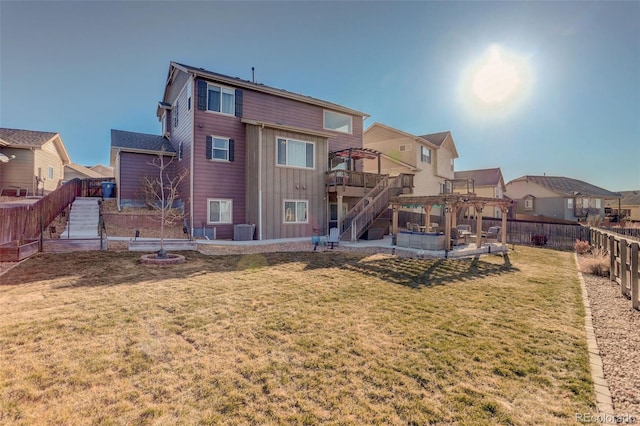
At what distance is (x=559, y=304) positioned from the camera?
644 centimetres

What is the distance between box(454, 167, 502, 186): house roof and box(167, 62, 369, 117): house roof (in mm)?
24087

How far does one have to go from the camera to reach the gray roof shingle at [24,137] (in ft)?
69.3

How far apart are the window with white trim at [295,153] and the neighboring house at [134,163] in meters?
6.86

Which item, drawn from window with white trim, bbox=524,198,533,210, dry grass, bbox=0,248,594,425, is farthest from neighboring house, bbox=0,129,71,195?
window with white trim, bbox=524,198,533,210

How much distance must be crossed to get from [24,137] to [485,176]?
4831cm

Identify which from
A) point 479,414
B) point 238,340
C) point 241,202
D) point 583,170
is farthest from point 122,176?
point 583,170

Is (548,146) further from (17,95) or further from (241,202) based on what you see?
(17,95)

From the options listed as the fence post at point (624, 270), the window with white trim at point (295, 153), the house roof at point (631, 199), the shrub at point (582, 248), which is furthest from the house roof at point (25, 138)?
the house roof at point (631, 199)

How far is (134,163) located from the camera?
17812mm

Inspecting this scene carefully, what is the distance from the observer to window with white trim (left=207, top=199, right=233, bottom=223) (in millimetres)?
15719

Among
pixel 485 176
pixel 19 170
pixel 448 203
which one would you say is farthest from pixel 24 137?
pixel 485 176

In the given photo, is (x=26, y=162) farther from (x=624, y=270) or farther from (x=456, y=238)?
(x=624, y=270)

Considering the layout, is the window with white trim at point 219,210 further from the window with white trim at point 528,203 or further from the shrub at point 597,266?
the window with white trim at point 528,203

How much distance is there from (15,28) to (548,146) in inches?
1432
